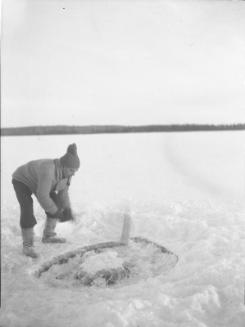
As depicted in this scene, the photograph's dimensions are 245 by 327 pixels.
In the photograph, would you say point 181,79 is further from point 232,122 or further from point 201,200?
point 201,200

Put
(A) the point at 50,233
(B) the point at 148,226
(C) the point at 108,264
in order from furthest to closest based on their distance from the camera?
(B) the point at 148,226 < (A) the point at 50,233 < (C) the point at 108,264

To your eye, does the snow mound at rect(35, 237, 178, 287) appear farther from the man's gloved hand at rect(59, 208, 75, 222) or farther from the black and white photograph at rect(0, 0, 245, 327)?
the man's gloved hand at rect(59, 208, 75, 222)

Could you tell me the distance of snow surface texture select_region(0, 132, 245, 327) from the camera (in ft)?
6.28

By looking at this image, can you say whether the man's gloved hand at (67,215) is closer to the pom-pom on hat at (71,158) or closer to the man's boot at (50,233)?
the man's boot at (50,233)

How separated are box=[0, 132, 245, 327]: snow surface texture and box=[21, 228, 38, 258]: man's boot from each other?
0.04m

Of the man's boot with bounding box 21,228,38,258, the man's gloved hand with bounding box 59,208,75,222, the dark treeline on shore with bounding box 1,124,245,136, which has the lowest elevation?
the man's boot with bounding box 21,228,38,258

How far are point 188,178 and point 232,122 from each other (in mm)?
496

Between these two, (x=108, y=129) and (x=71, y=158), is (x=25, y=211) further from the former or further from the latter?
(x=108, y=129)

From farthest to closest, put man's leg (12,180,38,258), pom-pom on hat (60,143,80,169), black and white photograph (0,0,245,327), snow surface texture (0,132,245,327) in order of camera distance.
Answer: man's leg (12,180,38,258) < pom-pom on hat (60,143,80,169) < black and white photograph (0,0,245,327) < snow surface texture (0,132,245,327)

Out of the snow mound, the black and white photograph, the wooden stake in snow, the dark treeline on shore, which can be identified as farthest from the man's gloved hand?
the dark treeline on shore

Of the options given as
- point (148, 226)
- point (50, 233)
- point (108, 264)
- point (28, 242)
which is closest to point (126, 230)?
point (148, 226)

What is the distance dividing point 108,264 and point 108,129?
0.70 metres

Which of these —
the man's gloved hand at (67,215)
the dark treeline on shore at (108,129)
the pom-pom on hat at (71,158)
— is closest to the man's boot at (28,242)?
the man's gloved hand at (67,215)

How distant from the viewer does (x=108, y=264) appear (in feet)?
7.68
